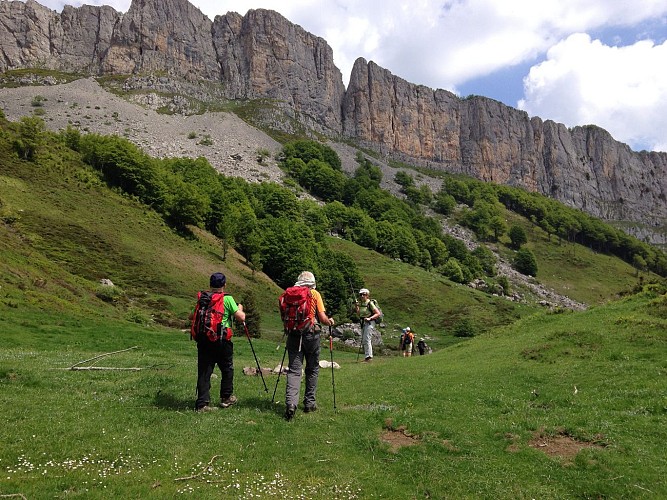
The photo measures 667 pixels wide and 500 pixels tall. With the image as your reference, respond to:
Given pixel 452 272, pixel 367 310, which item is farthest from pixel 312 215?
pixel 367 310

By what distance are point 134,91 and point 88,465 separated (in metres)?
192

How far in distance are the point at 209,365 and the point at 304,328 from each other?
2449mm

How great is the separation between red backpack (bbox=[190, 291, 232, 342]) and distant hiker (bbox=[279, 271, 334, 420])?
4.90 ft

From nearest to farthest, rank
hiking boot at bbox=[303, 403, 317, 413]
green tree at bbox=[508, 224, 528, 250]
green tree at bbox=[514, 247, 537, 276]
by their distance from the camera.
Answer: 1. hiking boot at bbox=[303, 403, 317, 413]
2. green tree at bbox=[514, 247, 537, 276]
3. green tree at bbox=[508, 224, 528, 250]

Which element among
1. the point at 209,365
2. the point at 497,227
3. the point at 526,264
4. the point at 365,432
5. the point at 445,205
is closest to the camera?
the point at 365,432

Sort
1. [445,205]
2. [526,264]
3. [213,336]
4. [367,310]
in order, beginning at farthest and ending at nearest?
[445,205] → [526,264] → [367,310] → [213,336]

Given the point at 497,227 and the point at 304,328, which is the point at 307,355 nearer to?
the point at 304,328

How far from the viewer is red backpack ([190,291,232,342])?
1066cm

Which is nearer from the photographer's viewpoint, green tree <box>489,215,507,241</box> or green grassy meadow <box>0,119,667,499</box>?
green grassy meadow <box>0,119,667,499</box>

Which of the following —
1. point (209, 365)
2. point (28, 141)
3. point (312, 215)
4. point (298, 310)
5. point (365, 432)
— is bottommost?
point (365, 432)

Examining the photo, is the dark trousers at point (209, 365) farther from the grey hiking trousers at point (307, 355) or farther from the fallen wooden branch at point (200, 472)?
the fallen wooden branch at point (200, 472)

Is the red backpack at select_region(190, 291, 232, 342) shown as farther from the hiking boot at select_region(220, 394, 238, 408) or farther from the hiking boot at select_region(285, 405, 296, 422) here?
the hiking boot at select_region(285, 405, 296, 422)

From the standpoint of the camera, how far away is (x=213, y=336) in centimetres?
1066

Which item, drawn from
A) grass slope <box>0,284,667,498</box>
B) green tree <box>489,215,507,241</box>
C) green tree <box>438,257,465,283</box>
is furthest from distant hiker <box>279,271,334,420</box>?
green tree <box>489,215,507,241</box>
